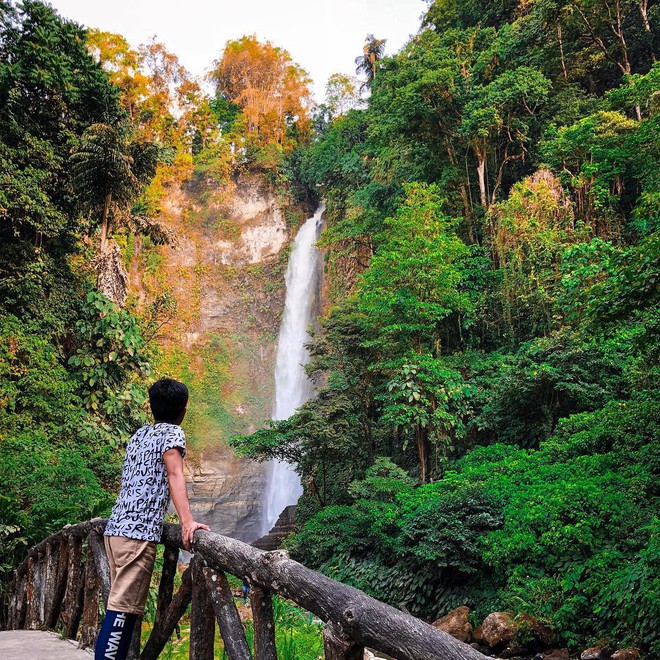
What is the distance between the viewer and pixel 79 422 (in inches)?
427

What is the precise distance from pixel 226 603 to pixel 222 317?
25535mm

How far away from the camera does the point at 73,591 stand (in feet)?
12.7

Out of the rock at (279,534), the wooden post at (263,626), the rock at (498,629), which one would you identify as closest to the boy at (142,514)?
the wooden post at (263,626)

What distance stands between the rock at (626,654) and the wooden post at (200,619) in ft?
16.6

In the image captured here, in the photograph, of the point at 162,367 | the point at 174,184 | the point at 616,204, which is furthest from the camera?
the point at 174,184

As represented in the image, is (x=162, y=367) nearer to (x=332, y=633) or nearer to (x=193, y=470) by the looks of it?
(x=193, y=470)

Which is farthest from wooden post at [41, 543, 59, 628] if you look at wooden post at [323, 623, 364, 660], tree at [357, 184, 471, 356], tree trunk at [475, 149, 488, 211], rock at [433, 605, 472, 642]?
tree trunk at [475, 149, 488, 211]

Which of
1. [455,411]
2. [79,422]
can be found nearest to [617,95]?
[455,411]

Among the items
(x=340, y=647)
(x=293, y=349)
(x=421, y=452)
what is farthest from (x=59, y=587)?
(x=293, y=349)

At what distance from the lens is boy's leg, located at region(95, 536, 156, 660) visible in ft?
7.76

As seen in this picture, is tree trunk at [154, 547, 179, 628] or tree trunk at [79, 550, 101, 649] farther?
tree trunk at [79, 550, 101, 649]

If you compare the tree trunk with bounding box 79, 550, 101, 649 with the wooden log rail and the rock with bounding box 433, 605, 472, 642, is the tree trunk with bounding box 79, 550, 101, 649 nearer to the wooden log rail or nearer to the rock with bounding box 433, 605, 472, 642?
the wooden log rail

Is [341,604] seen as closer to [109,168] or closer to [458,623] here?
[458,623]

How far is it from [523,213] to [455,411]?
18.8 ft
